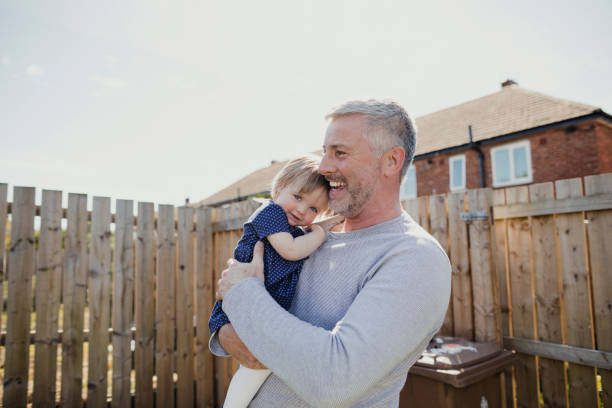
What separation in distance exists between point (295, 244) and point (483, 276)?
2.41 metres

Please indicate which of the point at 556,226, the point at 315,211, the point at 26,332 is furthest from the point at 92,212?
the point at 556,226

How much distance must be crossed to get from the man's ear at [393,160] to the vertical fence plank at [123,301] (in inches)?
146

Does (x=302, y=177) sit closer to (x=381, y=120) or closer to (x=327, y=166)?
(x=327, y=166)

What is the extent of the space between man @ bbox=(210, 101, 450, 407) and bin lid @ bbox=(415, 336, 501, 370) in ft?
4.09

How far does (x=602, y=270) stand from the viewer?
9.78ft

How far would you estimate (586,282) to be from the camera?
3.07 meters

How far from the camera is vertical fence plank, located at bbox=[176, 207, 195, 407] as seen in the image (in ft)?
15.0

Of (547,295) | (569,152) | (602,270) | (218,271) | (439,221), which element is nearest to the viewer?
(602,270)

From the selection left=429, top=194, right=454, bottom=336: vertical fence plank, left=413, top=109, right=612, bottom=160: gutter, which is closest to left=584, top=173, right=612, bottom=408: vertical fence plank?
left=429, top=194, right=454, bottom=336: vertical fence plank

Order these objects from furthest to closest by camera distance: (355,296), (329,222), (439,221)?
(439,221)
(329,222)
(355,296)

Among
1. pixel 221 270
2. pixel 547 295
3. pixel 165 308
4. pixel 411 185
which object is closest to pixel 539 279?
pixel 547 295

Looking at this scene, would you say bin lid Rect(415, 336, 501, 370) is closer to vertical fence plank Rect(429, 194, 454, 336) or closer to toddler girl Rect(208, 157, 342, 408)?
vertical fence plank Rect(429, 194, 454, 336)

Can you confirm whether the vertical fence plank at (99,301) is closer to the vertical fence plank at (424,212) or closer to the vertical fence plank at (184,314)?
the vertical fence plank at (184,314)

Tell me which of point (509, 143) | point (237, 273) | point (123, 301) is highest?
point (509, 143)
